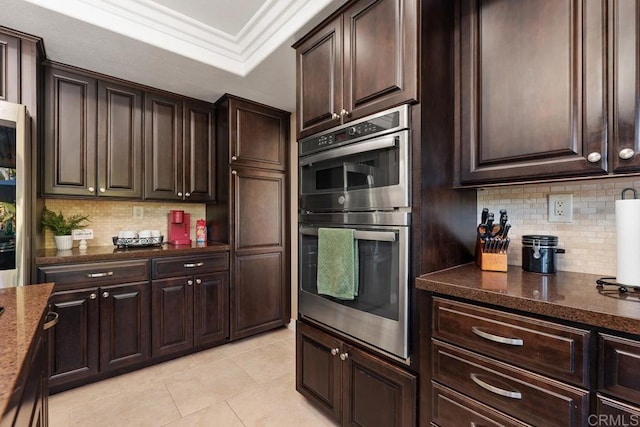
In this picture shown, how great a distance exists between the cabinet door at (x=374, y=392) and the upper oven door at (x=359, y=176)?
72 centimetres

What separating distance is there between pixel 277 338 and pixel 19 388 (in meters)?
2.52

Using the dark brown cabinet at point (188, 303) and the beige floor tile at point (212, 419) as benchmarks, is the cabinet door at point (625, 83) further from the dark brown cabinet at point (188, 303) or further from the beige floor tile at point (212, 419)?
the dark brown cabinet at point (188, 303)

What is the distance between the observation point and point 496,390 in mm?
996

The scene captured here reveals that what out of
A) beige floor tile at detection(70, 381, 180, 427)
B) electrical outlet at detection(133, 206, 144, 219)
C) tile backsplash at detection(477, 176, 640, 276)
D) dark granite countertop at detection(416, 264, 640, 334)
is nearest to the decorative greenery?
electrical outlet at detection(133, 206, 144, 219)

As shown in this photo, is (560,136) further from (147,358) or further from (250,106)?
(147,358)

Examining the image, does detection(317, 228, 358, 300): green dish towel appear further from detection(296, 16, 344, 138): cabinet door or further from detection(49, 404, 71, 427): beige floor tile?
detection(49, 404, 71, 427): beige floor tile

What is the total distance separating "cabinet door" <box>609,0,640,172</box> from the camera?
997 millimetres

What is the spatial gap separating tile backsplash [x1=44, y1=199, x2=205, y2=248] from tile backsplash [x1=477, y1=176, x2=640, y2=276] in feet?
9.05

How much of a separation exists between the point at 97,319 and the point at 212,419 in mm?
1079

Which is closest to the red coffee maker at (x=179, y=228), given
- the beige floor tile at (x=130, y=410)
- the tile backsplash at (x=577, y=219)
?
the beige floor tile at (x=130, y=410)

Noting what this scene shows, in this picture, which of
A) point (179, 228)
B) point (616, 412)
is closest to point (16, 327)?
point (616, 412)

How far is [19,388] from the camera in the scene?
1.80ft

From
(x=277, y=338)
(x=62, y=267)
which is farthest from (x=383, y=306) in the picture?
(x=62, y=267)

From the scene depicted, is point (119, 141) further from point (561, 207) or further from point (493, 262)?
point (561, 207)
